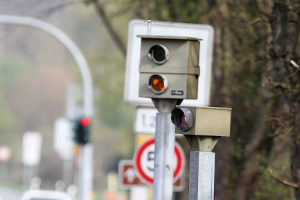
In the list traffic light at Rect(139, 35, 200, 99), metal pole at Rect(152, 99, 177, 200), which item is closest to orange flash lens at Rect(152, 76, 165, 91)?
traffic light at Rect(139, 35, 200, 99)

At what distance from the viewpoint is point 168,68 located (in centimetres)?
834

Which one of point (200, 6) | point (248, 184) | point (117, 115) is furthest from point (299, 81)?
point (117, 115)

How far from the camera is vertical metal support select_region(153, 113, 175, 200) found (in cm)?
820

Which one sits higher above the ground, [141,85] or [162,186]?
[141,85]

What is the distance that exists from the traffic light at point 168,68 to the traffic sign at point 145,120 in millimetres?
2802

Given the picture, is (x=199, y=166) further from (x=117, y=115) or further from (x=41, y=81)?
(x=41, y=81)

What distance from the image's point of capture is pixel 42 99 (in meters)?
104

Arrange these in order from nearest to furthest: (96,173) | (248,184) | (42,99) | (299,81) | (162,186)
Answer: (162,186) → (299,81) → (248,184) → (96,173) → (42,99)

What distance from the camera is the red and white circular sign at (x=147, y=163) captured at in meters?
11.2

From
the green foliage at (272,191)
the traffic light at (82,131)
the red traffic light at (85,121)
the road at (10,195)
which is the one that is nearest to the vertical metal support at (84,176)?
the traffic light at (82,131)

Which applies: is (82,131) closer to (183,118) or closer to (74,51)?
(74,51)

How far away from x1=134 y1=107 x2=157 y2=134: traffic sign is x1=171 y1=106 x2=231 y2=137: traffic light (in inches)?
102

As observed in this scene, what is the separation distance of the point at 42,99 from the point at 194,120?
9632cm

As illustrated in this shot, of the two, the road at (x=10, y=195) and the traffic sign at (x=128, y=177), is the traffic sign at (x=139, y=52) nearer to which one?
the traffic sign at (x=128, y=177)
